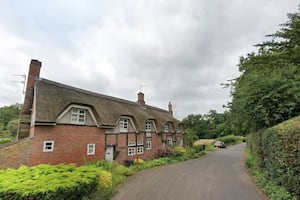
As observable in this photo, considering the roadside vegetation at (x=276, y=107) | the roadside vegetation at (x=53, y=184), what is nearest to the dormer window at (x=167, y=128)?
the roadside vegetation at (x=276, y=107)

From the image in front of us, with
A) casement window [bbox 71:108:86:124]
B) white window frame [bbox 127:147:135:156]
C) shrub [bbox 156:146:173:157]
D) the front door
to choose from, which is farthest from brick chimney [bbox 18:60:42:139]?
shrub [bbox 156:146:173:157]

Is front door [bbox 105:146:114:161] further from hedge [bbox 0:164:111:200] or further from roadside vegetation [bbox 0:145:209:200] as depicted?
hedge [bbox 0:164:111:200]

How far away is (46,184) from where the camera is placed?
5.70m

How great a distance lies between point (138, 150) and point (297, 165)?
1509 cm

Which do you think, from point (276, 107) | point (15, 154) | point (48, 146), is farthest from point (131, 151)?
point (276, 107)

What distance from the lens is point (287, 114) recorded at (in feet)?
29.9

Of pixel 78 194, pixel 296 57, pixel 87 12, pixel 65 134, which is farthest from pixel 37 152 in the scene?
pixel 296 57

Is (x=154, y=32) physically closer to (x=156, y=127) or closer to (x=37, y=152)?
(x=37, y=152)

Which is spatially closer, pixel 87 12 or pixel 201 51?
pixel 87 12

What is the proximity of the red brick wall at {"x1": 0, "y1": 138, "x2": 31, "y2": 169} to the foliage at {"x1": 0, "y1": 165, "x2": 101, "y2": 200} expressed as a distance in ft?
14.3

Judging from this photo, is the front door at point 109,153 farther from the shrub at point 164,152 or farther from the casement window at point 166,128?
the casement window at point 166,128

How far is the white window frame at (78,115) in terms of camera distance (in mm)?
13249

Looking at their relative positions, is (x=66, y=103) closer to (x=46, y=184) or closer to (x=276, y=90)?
(x=46, y=184)

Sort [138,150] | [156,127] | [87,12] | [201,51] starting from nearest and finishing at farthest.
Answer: [87,12] → [201,51] → [138,150] → [156,127]
